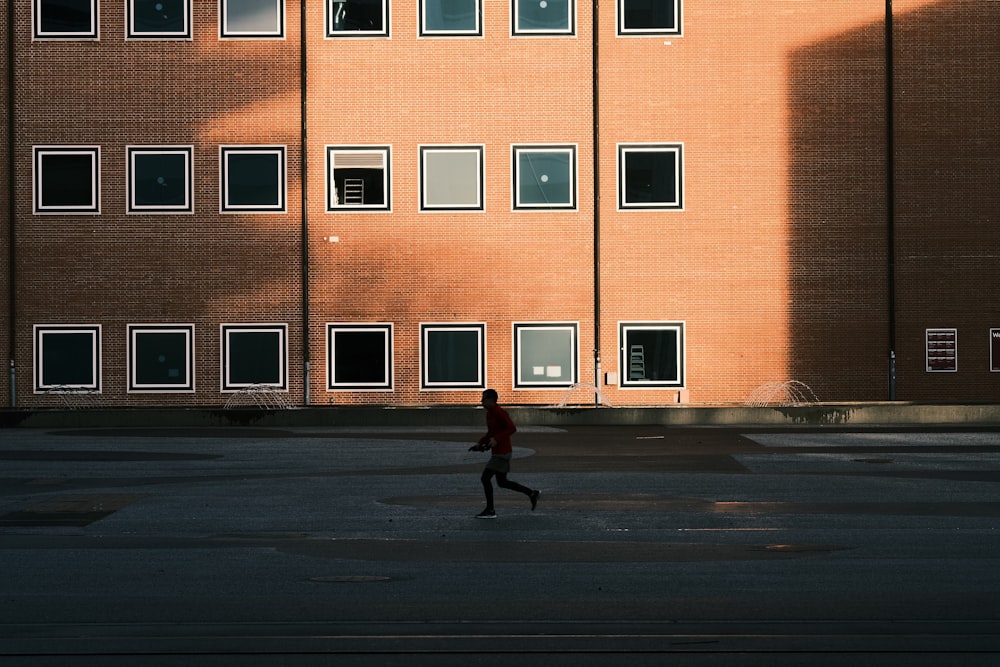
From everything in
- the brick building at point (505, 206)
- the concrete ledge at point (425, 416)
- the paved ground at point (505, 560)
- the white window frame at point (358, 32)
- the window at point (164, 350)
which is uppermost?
the white window frame at point (358, 32)

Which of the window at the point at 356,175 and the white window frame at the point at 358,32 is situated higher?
the white window frame at the point at 358,32

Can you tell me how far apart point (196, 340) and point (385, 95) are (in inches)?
325

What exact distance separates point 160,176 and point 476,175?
8.46 m

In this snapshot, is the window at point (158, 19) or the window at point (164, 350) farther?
the window at point (158, 19)

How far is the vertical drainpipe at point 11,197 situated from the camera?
40.2 meters

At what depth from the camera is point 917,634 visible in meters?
9.54

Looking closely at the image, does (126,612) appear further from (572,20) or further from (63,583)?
(572,20)

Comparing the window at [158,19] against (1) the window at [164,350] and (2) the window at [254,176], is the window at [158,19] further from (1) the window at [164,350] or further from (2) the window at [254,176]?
(1) the window at [164,350]

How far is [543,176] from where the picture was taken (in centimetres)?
4059

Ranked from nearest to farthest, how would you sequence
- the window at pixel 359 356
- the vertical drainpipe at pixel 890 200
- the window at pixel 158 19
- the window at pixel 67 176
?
the vertical drainpipe at pixel 890 200, the window at pixel 359 356, the window at pixel 67 176, the window at pixel 158 19

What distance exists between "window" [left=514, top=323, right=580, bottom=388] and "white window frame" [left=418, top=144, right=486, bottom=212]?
3455 millimetres

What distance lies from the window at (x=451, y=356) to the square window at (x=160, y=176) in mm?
7455

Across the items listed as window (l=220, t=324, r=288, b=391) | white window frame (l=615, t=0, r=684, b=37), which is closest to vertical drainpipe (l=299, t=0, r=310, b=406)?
window (l=220, t=324, r=288, b=391)

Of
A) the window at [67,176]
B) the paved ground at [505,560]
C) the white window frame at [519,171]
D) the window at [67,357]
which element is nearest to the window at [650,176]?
the white window frame at [519,171]
